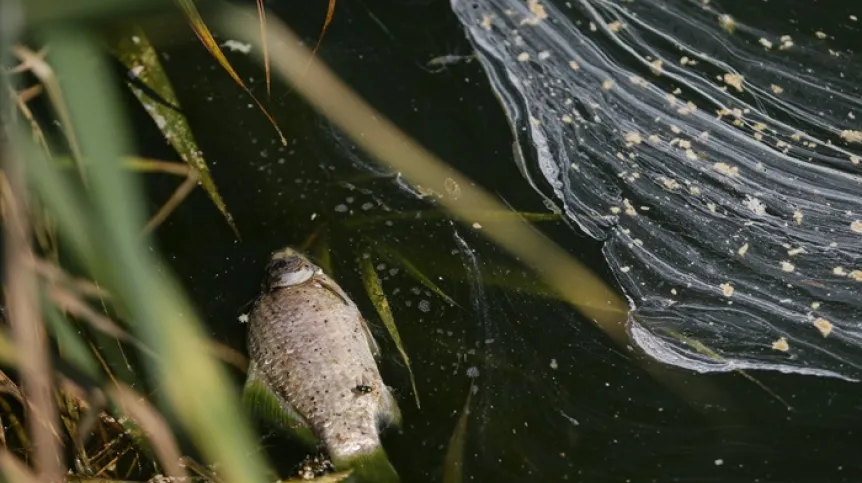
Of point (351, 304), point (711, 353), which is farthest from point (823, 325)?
point (351, 304)

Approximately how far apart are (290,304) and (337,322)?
11cm

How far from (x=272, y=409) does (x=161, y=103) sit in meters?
0.87

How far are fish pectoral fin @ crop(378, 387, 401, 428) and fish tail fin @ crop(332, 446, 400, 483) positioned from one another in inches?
3.2

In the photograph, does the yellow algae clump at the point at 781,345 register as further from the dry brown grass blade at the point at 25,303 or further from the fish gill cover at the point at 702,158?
the dry brown grass blade at the point at 25,303

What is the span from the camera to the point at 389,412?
1.79 meters

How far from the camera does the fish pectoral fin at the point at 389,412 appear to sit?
5.85ft

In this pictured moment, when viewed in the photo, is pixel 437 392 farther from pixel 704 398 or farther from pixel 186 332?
pixel 186 332

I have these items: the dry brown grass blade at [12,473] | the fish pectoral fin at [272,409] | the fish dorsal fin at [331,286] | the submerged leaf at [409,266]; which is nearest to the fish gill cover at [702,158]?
the submerged leaf at [409,266]

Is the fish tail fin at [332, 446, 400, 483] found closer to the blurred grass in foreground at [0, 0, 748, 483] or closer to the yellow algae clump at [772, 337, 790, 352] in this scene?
the blurred grass in foreground at [0, 0, 748, 483]

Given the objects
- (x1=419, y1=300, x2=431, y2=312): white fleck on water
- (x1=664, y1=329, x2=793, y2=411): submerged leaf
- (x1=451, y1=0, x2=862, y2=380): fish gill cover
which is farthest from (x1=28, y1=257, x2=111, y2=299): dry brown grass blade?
(x1=664, y1=329, x2=793, y2=411): submerged leaf

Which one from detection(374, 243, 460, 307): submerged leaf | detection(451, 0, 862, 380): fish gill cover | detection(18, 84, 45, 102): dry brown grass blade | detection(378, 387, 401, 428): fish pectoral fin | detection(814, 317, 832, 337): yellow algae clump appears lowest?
detection(378, 387, 401, 428): fish pectoral fin

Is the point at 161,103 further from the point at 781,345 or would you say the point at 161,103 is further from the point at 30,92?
the point at 781,345

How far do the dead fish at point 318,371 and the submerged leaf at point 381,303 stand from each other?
0.05 meters

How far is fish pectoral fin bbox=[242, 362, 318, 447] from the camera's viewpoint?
5.84 ft
